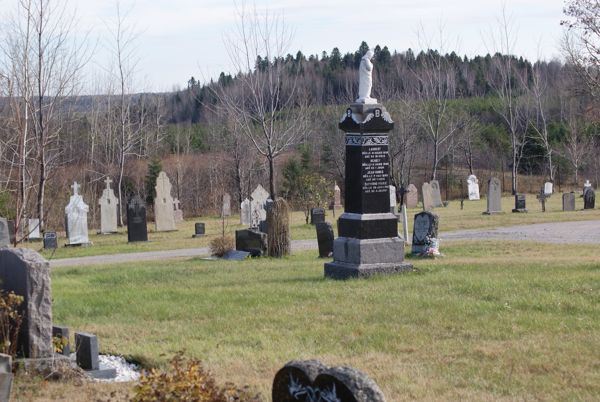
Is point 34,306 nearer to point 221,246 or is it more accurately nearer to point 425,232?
point 425,232

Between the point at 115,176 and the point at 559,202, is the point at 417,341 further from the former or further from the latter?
the point at 115,176

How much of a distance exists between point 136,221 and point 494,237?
38.0ft

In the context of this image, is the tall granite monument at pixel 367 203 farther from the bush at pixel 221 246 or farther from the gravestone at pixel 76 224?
the gravestone at pixel 76 224

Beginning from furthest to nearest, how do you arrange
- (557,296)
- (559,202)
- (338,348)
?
(559,202)
(557,296)
(338,348)

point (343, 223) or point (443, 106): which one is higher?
point (443, 106)

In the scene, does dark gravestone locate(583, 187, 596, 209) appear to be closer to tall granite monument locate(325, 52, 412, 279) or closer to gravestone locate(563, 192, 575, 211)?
gravestone locate(563, 192, 575, 211)

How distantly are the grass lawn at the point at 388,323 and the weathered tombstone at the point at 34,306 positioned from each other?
0.73 m

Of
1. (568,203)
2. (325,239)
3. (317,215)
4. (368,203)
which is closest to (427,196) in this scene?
(568,203)

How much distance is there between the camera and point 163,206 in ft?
113

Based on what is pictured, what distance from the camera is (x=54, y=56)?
3133 cm

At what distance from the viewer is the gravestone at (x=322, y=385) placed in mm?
4426

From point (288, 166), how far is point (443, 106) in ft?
34.9

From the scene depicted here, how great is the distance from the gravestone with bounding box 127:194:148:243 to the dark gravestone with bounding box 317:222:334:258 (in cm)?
1051

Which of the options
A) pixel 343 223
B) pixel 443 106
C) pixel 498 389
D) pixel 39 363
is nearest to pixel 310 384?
pixel 498 389
